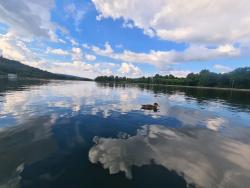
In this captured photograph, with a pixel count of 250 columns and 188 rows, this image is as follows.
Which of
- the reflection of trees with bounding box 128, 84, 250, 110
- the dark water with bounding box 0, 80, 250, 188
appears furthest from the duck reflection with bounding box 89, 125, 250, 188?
the reflection of trees with bounding box 128, 84, 250, 110

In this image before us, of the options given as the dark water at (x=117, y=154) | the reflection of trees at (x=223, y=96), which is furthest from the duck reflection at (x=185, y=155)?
the reflection of trees at (x=223, y=96)

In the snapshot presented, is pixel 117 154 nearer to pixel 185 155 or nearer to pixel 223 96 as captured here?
pixel 185 155

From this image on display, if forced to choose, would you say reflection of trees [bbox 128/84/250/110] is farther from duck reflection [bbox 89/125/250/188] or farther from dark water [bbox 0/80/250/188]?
dark water [bbox 0/80/250/188]

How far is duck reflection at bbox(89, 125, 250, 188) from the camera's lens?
11.4 meters

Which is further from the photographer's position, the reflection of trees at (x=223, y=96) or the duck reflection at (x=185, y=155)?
the reflection of trees at (x=223, y=96)

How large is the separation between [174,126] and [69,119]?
11.5 metres

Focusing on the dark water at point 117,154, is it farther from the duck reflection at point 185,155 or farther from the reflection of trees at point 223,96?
the reflection of trees at point 223,96

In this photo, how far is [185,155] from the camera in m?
14.3

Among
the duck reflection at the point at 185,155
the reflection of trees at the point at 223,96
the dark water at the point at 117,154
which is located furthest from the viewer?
the reflection of trees at the point at 223,96

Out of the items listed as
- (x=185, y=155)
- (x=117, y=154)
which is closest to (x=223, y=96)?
(x=185, y=155)

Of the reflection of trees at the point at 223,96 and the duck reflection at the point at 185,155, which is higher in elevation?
the duck reflection at the point at 185,155

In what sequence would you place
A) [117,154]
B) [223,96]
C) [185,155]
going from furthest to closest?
[223,96]
[185,155]
[117,154]

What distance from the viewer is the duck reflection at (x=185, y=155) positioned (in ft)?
Answer: 37.5

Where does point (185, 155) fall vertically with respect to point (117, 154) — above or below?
below
